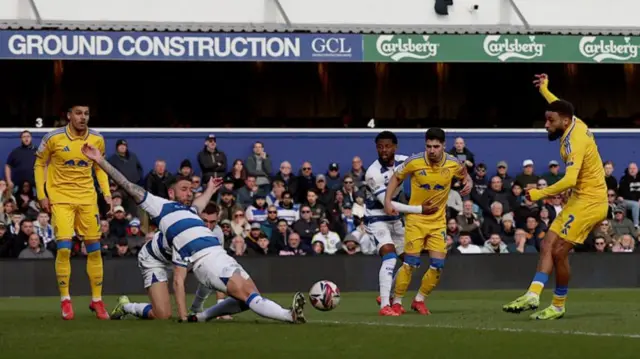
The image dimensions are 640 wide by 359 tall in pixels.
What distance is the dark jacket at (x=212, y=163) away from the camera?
28641 millimetres

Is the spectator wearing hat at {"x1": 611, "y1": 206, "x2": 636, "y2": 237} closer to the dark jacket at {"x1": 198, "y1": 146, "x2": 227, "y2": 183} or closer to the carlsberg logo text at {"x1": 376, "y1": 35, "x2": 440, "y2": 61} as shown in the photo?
the carlsberg logo text at {"x1": 376, "y1": 35, "x2": 440, "y2": 61}

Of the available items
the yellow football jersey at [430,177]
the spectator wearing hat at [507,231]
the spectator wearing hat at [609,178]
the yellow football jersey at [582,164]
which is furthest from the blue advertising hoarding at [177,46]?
the yellow football jersey at [582,164]

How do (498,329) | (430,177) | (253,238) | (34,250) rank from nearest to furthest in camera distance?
(498,329)
(430,177)
(34,250)
(253,238)

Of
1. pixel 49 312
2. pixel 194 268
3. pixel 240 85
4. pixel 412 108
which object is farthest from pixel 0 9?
pixel 194 268

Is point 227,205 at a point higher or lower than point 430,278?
higher

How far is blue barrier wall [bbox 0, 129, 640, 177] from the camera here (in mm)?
30797

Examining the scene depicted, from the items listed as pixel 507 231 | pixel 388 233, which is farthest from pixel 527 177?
pixel 388 233

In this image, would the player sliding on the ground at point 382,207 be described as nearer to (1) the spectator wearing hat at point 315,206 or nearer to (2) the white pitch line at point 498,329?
(2) the white pitch line at point 498,329

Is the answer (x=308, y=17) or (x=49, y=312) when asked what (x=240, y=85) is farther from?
(x=49, y=312)

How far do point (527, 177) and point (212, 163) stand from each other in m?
5.93

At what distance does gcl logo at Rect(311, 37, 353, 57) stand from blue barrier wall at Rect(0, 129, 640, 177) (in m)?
1.91

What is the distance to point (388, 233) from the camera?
17656 mm

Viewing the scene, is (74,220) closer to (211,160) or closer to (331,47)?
(211,160)

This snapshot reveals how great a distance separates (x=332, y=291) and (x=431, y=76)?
63.9ft
